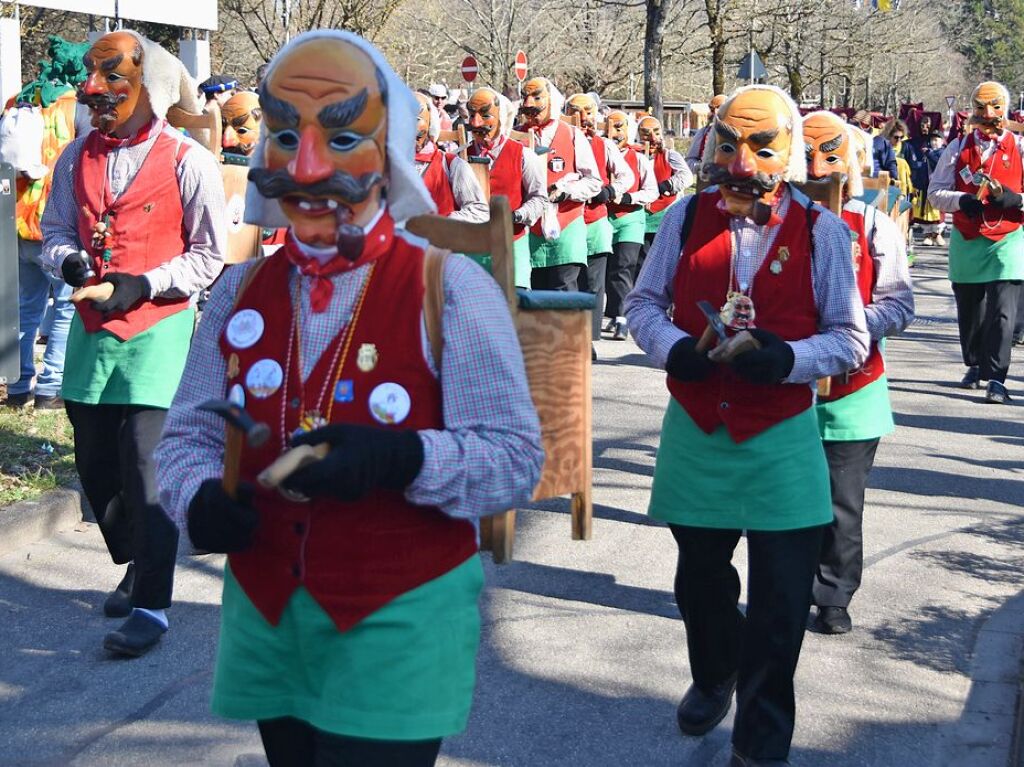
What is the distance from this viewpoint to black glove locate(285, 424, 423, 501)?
2.40m

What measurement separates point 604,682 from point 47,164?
19.6ft

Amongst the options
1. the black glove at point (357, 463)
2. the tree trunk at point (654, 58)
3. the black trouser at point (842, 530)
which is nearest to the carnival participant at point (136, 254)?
the black trouser at point (842, 530)

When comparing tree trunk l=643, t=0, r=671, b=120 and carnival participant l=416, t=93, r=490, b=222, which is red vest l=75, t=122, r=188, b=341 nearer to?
carnival participant l=416, t=93, r=490, b=222

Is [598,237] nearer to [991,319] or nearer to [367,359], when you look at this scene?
[991,319]

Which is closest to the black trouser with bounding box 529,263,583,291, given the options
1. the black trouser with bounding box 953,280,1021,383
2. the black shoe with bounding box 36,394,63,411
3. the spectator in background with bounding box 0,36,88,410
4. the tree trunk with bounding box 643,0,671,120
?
the black trouser with bounding box 953,280,1021,383

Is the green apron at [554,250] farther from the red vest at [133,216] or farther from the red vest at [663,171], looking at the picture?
the red vest at [133,216]

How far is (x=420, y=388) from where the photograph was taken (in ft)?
8.61

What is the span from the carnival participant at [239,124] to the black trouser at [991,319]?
17.5 feet

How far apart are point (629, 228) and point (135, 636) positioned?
31.2 ft

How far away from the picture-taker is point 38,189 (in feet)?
31.6

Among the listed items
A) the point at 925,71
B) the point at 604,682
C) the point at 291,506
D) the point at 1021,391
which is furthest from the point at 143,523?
the point at 925,71

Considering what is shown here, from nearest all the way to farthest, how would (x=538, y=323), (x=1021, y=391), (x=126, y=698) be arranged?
(x=538, y=323) < (x=126, y=698) < (x=1021, y=391)

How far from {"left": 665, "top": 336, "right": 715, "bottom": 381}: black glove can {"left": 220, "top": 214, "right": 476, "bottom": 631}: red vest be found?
1.53 meters

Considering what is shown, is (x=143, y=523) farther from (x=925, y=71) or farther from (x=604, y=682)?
(x=925, y=71)
